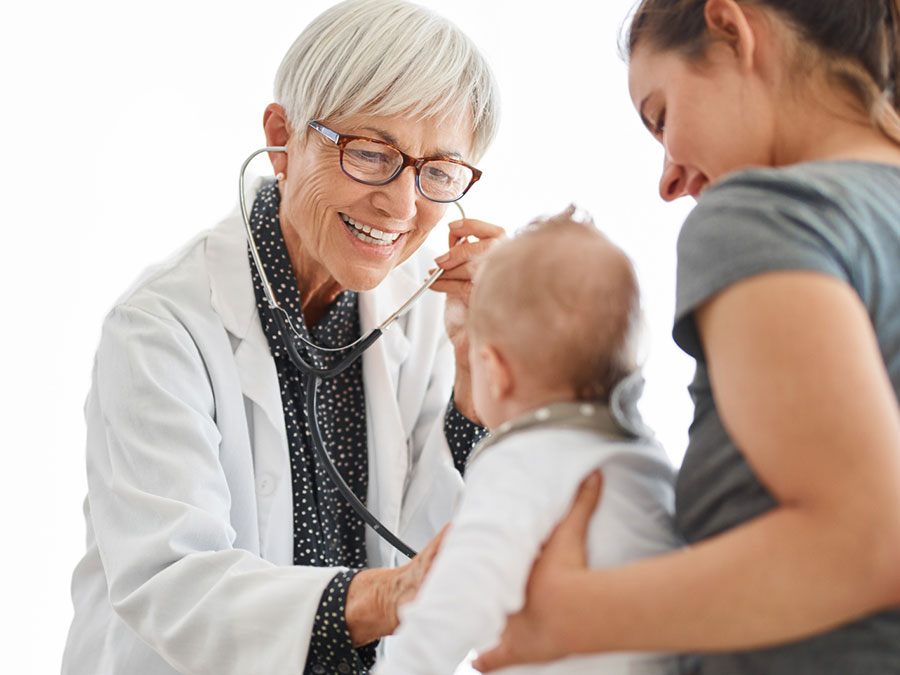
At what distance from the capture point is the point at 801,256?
64cm

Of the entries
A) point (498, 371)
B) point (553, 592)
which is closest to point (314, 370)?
point (498, 371)

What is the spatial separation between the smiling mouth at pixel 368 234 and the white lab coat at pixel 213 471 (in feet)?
0.57

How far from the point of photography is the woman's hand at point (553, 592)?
719 mm

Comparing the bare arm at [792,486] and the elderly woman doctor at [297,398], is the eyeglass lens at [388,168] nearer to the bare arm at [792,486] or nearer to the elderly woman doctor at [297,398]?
the elderly woman doctor at [297,398]

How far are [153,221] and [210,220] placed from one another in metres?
0.15

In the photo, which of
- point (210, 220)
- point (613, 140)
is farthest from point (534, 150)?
point (210, 220)

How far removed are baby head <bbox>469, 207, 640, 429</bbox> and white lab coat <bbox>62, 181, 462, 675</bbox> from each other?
0.43m

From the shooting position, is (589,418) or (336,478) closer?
(589,418)

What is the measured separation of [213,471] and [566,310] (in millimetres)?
661

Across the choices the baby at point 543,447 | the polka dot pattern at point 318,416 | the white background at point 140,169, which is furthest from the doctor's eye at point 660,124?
the white background at point 140,169

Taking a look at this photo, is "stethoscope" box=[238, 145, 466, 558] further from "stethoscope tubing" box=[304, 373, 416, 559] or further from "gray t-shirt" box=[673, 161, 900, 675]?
"gray t-shirt" box=[673, 161, 900, 675]

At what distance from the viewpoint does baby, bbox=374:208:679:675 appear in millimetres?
732

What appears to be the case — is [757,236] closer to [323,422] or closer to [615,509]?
[615,509]

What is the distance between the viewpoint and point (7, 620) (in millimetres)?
2252
